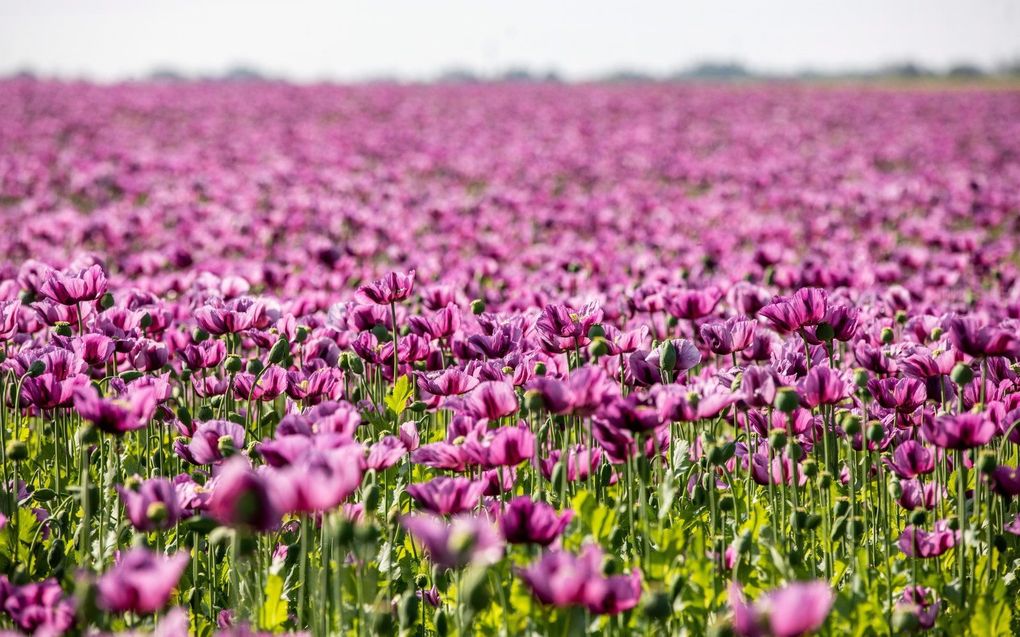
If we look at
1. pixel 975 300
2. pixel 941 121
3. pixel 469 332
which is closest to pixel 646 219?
pixel 975 300

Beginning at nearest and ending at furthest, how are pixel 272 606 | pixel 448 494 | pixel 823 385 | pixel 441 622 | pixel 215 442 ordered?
pixel 448 494
pixel 272 606
pixel 441 622
pixel 215 442
pixel 823 385

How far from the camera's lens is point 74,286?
3.21 meters

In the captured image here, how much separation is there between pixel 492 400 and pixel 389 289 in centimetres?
92

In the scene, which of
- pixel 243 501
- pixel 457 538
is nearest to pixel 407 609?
pixel 457 538

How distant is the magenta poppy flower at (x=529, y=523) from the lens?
6.57 ft

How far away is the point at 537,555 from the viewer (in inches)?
88.7

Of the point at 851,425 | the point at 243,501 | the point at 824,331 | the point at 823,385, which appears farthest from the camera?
the point at 824,331

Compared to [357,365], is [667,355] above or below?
above

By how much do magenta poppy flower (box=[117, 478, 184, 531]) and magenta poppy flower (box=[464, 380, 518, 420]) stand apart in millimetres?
748

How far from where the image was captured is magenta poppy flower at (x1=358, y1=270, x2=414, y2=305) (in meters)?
3.25

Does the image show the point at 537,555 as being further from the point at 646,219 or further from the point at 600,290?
the point at 646,219

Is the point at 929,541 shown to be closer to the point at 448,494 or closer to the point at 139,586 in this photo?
the point at 448,494

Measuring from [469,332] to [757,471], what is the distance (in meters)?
1.11

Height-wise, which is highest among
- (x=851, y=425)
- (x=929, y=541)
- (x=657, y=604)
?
(x=851, y=425)
